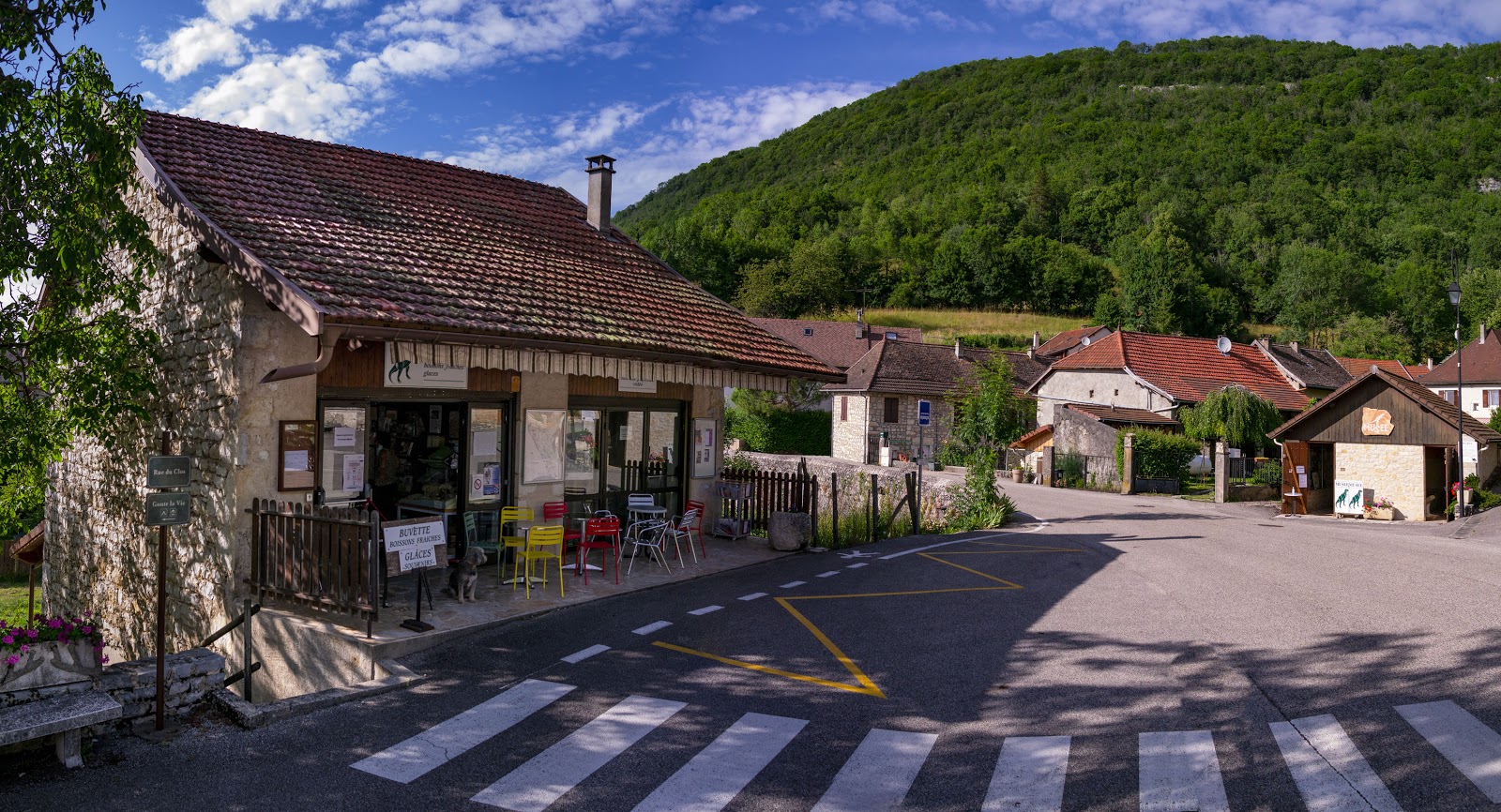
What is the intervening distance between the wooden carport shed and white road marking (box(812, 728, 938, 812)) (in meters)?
22.9

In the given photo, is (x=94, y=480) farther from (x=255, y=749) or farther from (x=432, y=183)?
(x=255, y=749)

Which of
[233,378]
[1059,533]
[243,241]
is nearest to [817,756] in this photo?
[233,378]

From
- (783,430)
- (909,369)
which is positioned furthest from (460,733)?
(909,369)

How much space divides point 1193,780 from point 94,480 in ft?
42.0

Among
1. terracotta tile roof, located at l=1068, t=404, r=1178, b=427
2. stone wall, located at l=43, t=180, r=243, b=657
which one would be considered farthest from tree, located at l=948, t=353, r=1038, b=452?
stone wall, located at l=43, t=180, r=243, b=657

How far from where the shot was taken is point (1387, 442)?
2472cm

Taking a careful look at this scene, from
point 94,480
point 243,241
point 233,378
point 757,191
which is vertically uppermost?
point 757,191

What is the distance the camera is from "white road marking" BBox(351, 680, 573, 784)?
564cm

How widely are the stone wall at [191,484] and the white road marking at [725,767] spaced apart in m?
6.12

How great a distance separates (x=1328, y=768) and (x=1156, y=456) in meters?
27.5

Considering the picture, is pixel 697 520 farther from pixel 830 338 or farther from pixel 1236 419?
pixel 830 338

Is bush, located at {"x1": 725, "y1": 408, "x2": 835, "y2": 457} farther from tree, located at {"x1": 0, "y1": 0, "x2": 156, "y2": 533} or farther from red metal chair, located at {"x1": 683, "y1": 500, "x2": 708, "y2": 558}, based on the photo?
tree, located at {"x1": 0, "y1": 0, "x2": 156, "y2": 533}

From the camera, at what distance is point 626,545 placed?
13.1 meters

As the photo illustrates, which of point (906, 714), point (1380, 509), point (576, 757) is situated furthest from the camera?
point (1380, 509)
